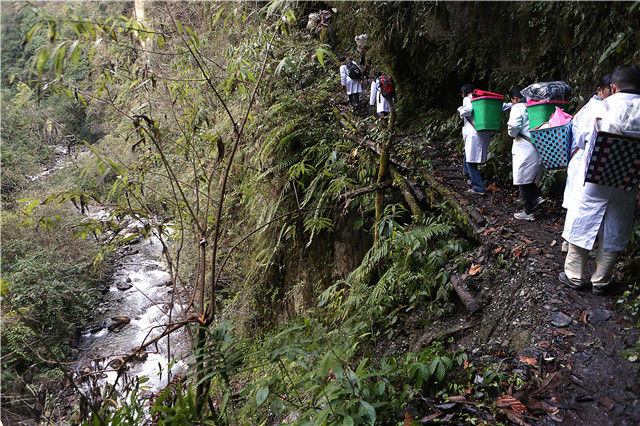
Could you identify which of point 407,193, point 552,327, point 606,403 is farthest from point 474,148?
point 606,403

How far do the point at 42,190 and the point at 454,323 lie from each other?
17.6 metres

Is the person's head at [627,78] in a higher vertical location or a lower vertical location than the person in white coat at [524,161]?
higher

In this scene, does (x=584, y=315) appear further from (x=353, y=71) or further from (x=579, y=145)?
(x=353, y=71)

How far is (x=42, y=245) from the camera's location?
1269cm

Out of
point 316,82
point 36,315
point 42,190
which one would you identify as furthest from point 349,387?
point 42,190

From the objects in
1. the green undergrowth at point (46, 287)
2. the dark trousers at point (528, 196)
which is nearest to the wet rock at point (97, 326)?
the green undergrowth at point (46, 287)

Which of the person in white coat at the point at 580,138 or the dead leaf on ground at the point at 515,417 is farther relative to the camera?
the person in white coat at the point at 580,138

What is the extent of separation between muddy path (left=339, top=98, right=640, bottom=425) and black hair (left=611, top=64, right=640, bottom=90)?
1768 millimetres

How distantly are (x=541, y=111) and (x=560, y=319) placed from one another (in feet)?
8.61

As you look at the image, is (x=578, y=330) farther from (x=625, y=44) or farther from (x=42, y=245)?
(x=42, y=245)

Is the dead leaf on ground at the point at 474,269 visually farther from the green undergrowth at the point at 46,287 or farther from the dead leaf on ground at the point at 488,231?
the green undergrowth at the point at 46,287

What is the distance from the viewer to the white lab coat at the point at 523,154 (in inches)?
202

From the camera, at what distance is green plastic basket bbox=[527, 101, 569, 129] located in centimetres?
459

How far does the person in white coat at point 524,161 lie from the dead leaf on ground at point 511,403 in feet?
9.91
